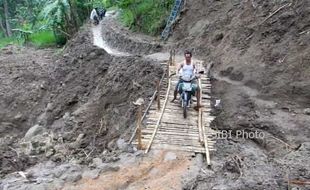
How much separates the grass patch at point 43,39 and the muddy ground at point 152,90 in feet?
19.1

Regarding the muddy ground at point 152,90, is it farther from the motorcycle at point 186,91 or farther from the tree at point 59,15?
the tree at point 59,15

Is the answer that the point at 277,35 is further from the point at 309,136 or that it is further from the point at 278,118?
Result: the point at 309,136

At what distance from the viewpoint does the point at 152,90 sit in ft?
46.7

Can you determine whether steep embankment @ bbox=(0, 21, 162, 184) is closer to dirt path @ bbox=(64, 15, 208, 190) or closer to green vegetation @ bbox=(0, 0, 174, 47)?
dirt path @ bbox=(64, 15, 208, 190)

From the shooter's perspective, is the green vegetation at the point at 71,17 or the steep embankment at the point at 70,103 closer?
the steep embankment at the point at 70,103

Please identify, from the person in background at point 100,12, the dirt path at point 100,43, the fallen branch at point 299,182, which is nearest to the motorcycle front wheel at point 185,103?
the fallen branch at point 299,182

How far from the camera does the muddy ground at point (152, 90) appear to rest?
939cm

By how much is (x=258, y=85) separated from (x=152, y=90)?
3.07m

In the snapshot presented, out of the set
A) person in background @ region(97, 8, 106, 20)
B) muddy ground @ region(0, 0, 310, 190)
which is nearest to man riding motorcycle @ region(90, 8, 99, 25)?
person in background @ region(97, 8, 106, 20)

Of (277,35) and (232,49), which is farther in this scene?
→ (232,49)

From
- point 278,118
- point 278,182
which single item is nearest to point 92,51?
point 278,118

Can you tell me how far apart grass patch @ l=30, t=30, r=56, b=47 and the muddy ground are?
5.83 m

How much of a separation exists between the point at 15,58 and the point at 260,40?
46.3ft

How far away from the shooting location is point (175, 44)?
19719 millimetres
